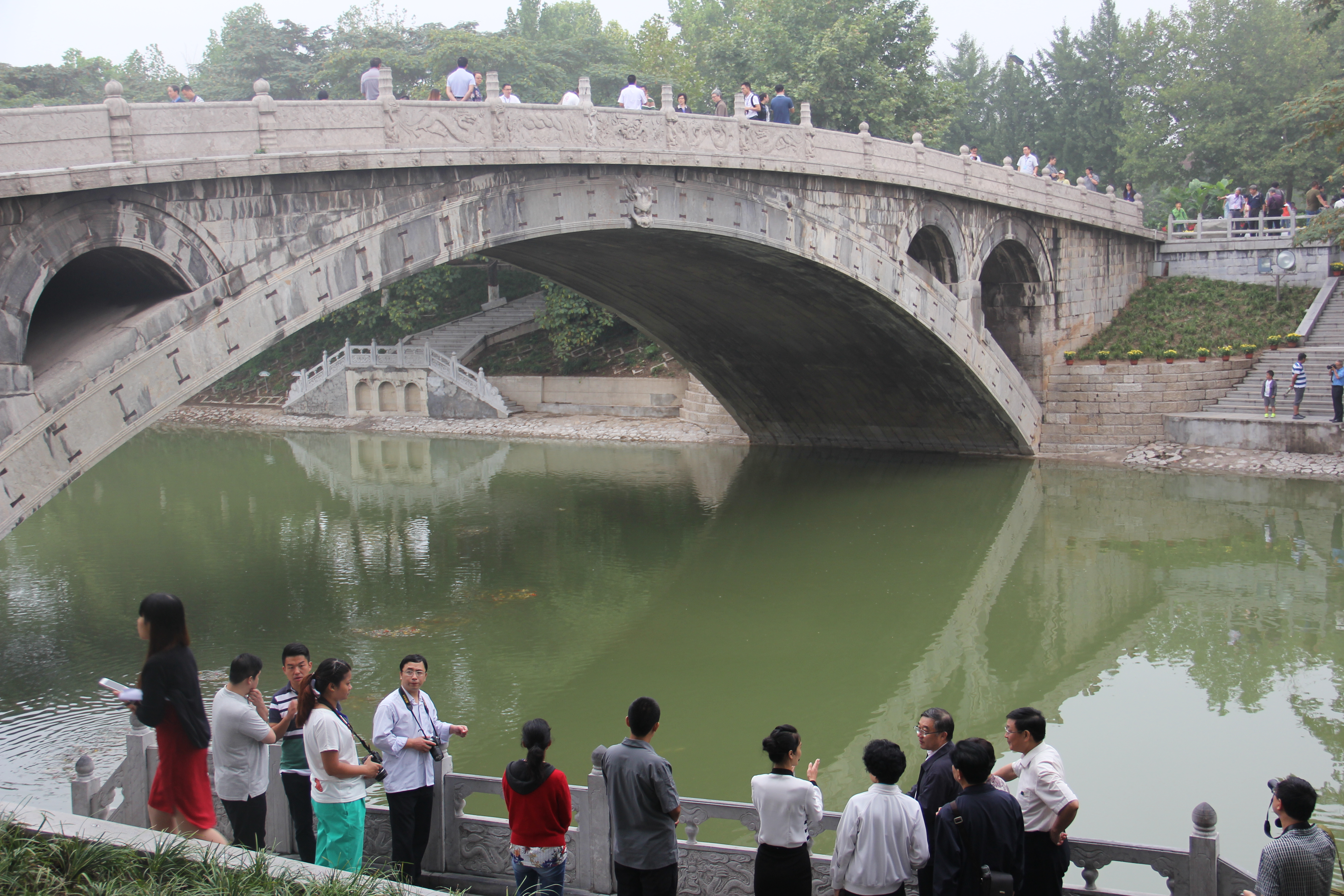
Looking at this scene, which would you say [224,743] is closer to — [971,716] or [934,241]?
[971,716]

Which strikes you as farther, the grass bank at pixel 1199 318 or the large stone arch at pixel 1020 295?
the grass bank at pixel 1199 318

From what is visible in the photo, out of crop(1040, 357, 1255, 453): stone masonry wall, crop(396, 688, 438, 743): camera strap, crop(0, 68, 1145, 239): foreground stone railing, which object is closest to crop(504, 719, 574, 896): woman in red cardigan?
crop(396, 688, 438, 743): camera strap

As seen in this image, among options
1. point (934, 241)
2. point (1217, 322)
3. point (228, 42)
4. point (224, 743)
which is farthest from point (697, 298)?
point (228, 42)

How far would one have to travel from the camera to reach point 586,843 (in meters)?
5.39

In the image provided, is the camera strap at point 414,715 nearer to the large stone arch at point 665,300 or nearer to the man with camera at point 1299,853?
the man with camera at point 1299,853

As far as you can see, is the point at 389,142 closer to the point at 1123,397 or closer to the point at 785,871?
the point at 785,871

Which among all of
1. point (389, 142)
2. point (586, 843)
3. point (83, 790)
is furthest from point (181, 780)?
point (389, 142)

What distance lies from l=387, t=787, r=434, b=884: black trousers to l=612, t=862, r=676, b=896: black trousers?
1.12 meters

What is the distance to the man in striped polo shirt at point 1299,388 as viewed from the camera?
2073 cm

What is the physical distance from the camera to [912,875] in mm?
4566

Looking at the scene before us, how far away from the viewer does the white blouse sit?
457 centimetres

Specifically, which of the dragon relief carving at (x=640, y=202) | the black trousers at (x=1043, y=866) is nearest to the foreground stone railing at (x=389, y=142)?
the dragon relief carving at (x=640, y=202)

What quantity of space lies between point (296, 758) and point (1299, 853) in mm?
4505

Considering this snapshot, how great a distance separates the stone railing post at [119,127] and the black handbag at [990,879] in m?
8.76
